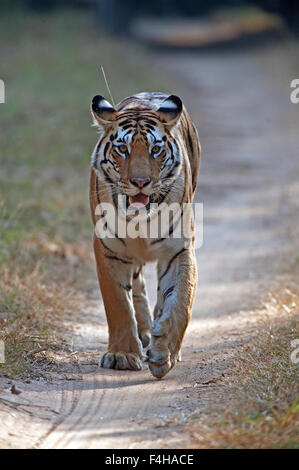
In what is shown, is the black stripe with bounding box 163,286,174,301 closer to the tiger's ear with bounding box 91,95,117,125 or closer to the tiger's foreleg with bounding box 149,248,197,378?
the tiger's foreleg with bounding box 149,248,197,378

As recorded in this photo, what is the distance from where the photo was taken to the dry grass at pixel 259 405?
10.4ft

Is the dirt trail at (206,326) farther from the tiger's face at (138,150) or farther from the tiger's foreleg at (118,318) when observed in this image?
the tiger's face at (138,150)

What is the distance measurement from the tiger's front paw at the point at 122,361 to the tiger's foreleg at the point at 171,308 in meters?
0.24

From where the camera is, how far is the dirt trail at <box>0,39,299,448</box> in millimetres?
3623

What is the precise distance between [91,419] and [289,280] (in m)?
2.96

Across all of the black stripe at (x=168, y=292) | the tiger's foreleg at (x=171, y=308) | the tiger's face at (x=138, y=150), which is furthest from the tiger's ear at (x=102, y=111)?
the black stripe at (x=168, y=292)

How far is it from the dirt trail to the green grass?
367mm

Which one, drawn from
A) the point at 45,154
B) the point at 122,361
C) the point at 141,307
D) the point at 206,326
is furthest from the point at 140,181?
the point at 45,154

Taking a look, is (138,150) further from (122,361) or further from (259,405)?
(259,405)

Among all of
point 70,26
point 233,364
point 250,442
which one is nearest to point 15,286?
point 233,364

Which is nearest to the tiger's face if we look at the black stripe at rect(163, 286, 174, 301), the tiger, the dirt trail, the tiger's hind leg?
the tiger

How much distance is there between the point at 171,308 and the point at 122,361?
460 mm

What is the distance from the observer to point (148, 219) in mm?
4543

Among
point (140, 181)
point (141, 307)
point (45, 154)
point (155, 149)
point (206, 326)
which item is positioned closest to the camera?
point (140, 181)
